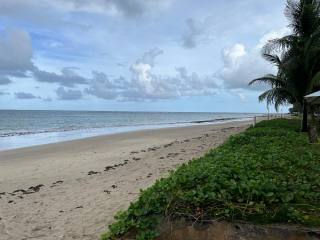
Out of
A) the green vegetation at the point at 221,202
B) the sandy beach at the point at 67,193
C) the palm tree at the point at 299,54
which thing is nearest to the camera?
the green vegetation at the point at 221,202

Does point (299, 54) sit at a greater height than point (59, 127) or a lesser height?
greater

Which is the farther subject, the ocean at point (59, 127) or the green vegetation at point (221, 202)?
the ocean at point (59, 127)

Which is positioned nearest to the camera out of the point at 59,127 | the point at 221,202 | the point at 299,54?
the point at 221,202

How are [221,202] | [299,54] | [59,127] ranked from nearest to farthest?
[221,202] < [299,54] < [59,127]

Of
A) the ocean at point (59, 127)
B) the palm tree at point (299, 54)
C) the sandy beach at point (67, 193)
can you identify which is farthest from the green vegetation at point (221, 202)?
the ocean at point (59, 127)

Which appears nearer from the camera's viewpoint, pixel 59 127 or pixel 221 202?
pixel 221 202

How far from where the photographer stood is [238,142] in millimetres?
11219

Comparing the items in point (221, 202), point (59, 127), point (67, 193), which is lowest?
point (67, 193)

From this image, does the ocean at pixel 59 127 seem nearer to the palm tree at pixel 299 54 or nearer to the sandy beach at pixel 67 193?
the sandy beach at pixel 67 193

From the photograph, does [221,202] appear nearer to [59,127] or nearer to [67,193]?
[67,193]

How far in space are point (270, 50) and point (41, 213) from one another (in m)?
17.8

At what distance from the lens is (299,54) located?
65.8 feet

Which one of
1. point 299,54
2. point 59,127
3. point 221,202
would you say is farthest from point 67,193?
point 59,127

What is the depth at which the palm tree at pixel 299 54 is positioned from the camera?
756 inches
